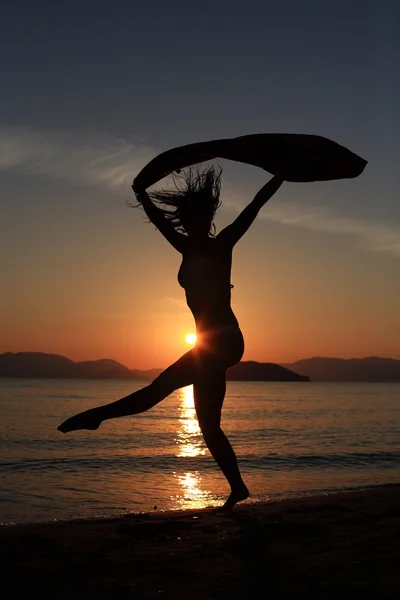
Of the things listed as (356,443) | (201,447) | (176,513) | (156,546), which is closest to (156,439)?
(201,447)

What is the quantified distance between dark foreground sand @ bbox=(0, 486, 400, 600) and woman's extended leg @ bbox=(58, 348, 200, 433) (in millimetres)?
882

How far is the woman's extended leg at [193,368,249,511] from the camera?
562cm

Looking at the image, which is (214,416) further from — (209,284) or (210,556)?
(210,556)

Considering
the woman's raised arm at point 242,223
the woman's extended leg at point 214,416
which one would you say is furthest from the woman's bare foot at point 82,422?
the woman's raised arm at point 242,223

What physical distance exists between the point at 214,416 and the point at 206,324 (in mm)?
842

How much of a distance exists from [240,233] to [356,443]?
19.9 meters

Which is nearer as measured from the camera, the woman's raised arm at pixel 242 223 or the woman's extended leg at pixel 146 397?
the woman's extended leg at pixel 146 397

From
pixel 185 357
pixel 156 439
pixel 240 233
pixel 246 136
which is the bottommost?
pixel 156 439

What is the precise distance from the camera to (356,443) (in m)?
23.9

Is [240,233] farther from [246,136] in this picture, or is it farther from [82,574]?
[82,574]

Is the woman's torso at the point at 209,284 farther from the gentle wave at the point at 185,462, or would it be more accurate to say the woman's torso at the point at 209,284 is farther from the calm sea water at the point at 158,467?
the gentle wave at the point at 185,462

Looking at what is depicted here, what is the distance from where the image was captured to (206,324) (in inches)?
222

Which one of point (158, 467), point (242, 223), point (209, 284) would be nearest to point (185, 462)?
point (158, 467)

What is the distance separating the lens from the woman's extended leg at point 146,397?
5.36 m
